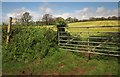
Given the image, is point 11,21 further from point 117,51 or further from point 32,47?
point 117,51

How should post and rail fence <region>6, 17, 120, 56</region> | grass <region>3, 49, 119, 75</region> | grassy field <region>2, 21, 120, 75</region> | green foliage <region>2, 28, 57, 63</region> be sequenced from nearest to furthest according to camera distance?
grass <region>3, 49, 119, 75</region> → grassy field <region>2, 21, 120, 75</region> → post and rail fence <region>6, 17, 120, 56</region> → green foliage <region>2, 28, 57, 63</region>

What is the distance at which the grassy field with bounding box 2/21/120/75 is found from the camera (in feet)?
31.7

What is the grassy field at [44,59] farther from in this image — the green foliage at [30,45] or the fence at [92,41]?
the fence at [92,41]

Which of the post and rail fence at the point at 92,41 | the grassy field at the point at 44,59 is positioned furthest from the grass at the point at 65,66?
the post and rail fence at the point at 92,41

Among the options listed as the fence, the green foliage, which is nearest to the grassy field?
the green foliage

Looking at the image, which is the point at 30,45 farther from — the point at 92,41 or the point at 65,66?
the point at 92,41

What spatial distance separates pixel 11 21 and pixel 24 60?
15.1ft

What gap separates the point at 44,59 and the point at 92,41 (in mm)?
3129

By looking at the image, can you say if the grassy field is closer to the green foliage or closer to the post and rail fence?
the green foliage

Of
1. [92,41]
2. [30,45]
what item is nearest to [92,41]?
[92,41]

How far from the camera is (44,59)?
1168cm

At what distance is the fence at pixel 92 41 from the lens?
1051 cm

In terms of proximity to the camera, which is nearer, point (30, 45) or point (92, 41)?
point (92, 41)

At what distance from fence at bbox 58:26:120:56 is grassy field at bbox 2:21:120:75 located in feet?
1.19
